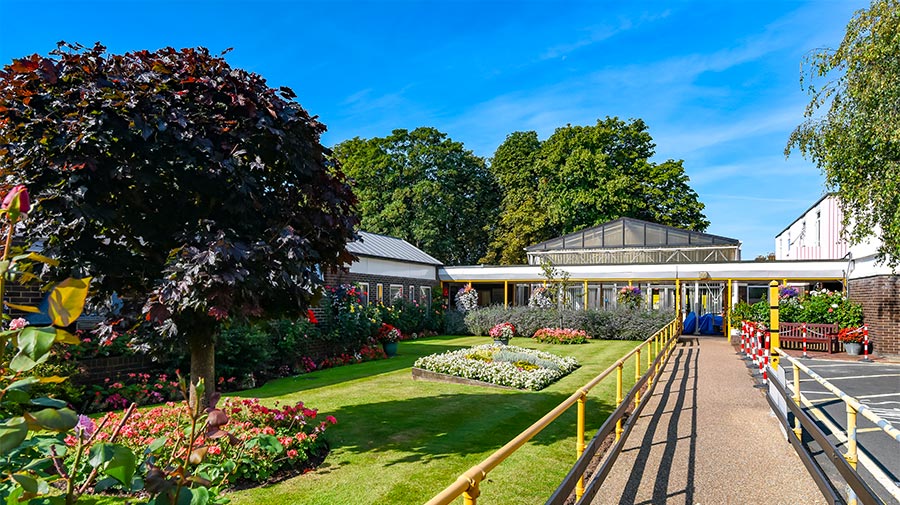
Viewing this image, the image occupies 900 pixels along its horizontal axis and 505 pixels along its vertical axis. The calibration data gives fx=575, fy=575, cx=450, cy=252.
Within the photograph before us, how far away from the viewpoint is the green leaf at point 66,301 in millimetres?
1184

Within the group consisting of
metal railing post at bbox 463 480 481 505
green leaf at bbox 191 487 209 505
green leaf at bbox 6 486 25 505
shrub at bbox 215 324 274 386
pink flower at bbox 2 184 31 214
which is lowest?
shrub at bbox 215 324 274 386

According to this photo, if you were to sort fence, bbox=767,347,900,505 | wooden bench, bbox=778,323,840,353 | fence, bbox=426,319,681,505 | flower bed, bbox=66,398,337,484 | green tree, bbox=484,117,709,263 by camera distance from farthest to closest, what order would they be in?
green tree, bbox=484,117,709,263, wooden bench, bbox=778,323,840,353, flower bed, bbox=66,398,337,484, fence, bbox=767,347,900,505, fence, bbox=426,319,681,505

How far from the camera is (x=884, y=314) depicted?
16.9 m

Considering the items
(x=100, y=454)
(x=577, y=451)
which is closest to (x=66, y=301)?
(x=100, y=454)

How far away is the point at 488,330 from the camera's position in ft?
82.5

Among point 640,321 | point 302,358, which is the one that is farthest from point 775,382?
point 640,321

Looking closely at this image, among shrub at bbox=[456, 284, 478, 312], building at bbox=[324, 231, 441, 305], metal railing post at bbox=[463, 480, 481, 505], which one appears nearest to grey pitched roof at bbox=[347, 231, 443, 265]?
building at bbox=[324, 231, 441, 305]

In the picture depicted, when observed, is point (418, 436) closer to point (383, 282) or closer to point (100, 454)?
point (100, 454)

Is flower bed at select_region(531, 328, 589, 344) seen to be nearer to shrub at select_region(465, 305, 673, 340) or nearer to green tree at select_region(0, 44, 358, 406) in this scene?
shrub at select_region(465, 305, 673, 340)

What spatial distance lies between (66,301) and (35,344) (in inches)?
4.7

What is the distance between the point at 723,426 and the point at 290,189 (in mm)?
6760

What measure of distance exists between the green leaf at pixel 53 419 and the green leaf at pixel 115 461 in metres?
0.30

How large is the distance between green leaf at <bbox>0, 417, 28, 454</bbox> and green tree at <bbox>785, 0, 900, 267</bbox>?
13.7 m

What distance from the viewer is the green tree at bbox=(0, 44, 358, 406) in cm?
539
